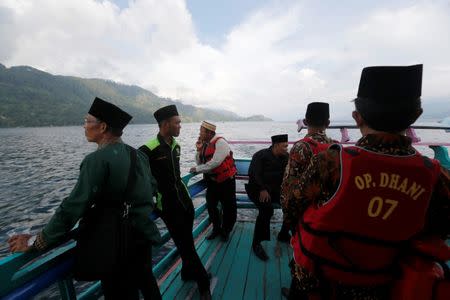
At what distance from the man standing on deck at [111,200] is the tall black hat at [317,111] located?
1.62 m

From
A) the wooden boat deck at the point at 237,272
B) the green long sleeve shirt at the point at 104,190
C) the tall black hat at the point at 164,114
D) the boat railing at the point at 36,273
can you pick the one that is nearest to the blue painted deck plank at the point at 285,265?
the wooden boat deck at the point at 237,272

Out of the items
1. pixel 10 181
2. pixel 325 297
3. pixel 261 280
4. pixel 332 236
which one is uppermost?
pixel 332 236

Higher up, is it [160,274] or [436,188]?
[436,188]

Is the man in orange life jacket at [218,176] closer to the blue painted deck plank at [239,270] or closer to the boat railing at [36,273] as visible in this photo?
the blue painted deck plank at [239,270]

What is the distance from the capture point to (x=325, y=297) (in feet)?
4.42

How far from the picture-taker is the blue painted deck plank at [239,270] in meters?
2.93

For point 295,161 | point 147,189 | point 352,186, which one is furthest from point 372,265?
point 147,189

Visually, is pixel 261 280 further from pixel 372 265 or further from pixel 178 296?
pixel 372 265

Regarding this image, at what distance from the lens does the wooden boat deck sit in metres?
2.92

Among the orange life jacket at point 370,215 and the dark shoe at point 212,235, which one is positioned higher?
the orange life jacket at point 370,215

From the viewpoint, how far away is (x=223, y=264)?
354cm

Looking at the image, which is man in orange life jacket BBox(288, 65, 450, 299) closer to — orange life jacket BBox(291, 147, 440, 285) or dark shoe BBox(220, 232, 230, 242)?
orange life jacket BBox(291, 147, 440, 285)

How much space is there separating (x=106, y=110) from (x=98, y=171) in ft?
1.75

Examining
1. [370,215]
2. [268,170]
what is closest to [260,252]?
[268,170]
